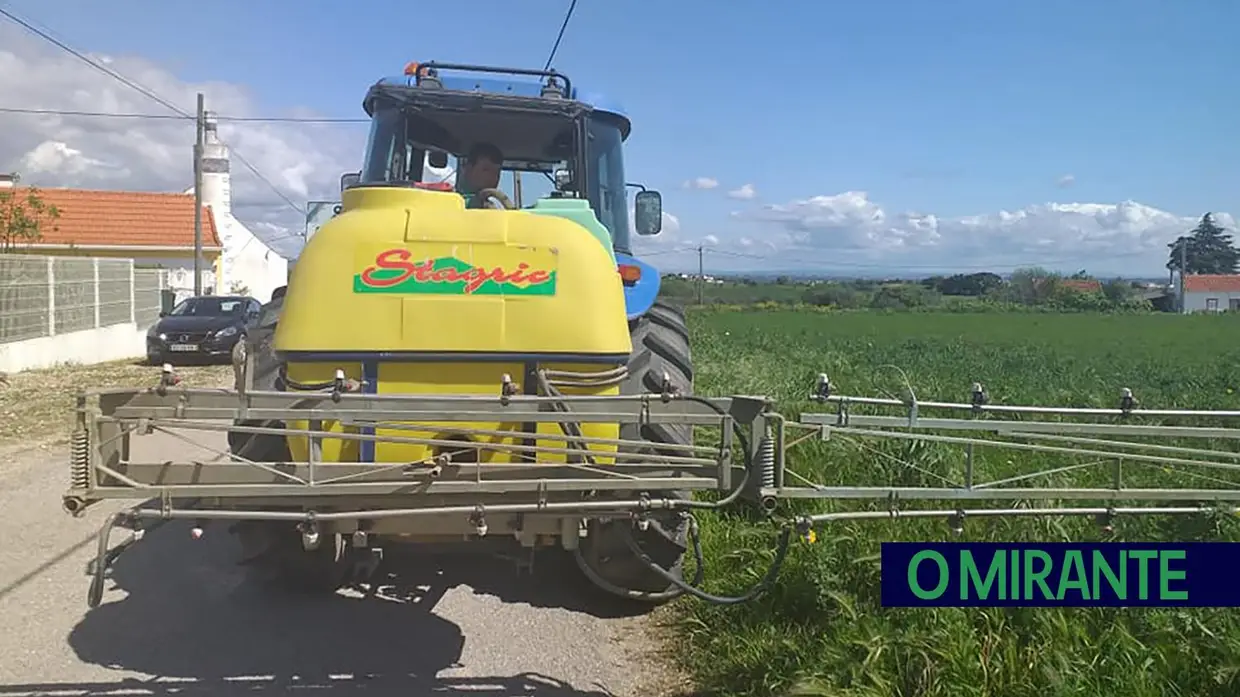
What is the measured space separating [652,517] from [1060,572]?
4.30ft

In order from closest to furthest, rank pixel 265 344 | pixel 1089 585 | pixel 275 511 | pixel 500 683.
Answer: pixel 1089 585
pixel 275 511
pixel 500 683
pixel 265 344

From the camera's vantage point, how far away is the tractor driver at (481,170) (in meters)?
6.31

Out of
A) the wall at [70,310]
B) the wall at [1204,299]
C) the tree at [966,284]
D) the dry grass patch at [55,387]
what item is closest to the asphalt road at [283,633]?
the dry grass patch at [55,387]

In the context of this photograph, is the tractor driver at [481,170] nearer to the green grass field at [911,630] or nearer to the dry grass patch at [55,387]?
the green grass field at [911,630]

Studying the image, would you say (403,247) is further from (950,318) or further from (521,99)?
(950,318)

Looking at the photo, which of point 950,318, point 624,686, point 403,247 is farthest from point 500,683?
point 950,318

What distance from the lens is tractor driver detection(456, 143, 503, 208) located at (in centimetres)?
631

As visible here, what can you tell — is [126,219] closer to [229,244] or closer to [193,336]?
[229,244]

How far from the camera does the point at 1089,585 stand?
133 inches

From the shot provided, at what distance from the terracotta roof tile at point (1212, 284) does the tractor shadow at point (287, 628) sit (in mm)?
81603

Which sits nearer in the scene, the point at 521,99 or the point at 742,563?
the point at 742,563

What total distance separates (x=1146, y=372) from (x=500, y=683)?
20561 millimetres

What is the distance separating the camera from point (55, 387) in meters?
15.2

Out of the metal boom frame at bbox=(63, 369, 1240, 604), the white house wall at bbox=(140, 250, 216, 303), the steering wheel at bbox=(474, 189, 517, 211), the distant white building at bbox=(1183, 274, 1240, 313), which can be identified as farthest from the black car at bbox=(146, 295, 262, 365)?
the distant white building at bbox=(1183, 274, 1240, 313)
